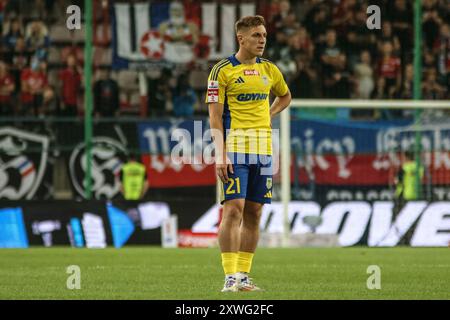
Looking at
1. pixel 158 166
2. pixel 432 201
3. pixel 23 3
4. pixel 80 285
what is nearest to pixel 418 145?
pixel 432 201

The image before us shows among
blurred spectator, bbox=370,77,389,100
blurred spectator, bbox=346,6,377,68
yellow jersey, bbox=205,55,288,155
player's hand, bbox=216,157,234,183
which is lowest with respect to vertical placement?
player's hand, bbox=216,157,234,183

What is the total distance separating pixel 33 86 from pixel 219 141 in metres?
12.8

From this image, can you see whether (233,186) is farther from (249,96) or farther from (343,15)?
(343,15)

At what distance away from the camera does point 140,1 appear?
22203 mm

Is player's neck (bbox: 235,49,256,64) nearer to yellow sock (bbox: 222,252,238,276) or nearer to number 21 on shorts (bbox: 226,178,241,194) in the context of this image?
number 21 on shorts (bbox: 226,178,241,194)

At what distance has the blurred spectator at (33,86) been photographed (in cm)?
2131

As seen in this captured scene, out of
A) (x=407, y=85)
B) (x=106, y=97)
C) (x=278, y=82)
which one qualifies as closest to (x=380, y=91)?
(x=407, y=85)

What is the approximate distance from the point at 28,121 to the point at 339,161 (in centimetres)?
536

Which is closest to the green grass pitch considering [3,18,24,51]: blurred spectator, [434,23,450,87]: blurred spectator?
[434,23,450,87]: blurred spectator

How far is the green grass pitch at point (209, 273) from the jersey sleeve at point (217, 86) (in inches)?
63.4

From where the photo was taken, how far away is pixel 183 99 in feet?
72.7

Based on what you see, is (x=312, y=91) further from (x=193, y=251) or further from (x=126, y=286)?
(x=126, y=286)

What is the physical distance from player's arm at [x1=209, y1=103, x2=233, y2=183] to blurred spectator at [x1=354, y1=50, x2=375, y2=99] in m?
12.5

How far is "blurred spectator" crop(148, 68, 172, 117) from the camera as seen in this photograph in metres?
22.1
